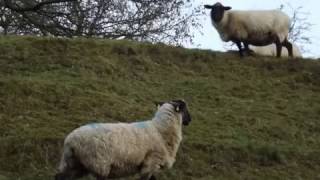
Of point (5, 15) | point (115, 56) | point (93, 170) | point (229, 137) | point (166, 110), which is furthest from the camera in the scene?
point (5, 15)

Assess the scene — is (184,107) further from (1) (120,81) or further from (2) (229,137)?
(1) (120,81)

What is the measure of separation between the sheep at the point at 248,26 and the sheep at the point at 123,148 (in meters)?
7.34

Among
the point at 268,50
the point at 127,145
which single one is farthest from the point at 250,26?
the point at 127,145

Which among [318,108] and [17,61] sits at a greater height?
[17,61]

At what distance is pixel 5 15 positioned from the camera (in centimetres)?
2125

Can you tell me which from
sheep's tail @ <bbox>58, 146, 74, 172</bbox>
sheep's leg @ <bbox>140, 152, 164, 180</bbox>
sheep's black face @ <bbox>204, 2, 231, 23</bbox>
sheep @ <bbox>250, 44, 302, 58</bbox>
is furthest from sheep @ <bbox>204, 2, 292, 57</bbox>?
sheep's tail @ <bbox>58, 146, 74, 172</bbox>

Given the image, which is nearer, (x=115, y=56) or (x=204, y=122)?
(x=204, y=122)

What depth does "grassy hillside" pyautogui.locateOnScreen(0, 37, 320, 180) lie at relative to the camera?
39.1ft

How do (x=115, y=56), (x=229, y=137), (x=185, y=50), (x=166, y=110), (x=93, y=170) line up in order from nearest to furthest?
(x=93, y=170) → (x=166, y=110) → (x=229, y=137) → (x=115, y=56) → (x=185, y=50)

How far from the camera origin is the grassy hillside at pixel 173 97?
39.1ft

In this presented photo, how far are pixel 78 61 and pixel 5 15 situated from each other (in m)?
6.14

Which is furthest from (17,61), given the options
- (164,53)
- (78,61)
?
(164,53)

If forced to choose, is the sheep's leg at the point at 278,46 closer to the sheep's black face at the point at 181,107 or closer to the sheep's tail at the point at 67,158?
the sheep's black face at the point at 181,107

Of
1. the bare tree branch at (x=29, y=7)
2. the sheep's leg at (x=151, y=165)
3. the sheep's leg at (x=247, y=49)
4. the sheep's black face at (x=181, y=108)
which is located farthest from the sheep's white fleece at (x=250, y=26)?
the sheep's leg at (x=151, y=165)
